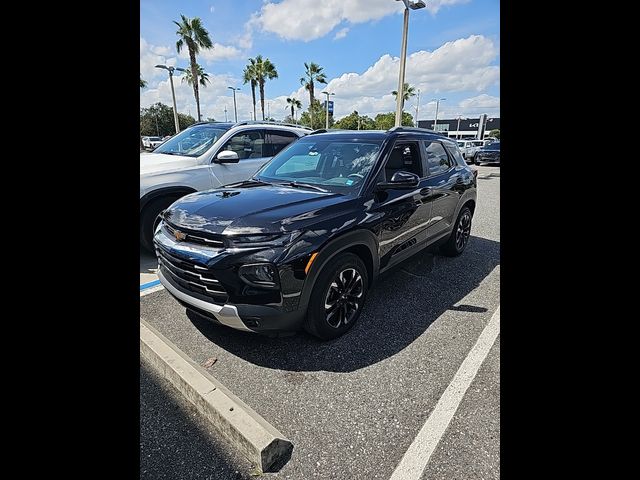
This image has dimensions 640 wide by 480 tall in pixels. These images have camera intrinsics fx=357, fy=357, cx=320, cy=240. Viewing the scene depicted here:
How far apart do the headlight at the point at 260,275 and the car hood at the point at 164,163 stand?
315 cm

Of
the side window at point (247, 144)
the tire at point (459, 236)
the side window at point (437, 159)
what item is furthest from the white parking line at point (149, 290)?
the tire at point (459, 236)

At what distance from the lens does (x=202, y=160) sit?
5.34 metres

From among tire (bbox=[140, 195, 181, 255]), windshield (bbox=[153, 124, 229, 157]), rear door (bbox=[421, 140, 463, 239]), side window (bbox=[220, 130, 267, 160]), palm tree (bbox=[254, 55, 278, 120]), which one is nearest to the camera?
rear door (bbox=[421, 140, 463, 239])

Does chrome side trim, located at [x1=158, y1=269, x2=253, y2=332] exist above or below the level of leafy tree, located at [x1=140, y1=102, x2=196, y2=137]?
below

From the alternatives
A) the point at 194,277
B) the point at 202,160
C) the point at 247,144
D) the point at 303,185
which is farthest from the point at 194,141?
the point at 194,277

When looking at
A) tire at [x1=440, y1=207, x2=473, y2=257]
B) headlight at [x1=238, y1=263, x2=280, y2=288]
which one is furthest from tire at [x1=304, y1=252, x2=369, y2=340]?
tire at [x1=440, y1=207, x2=473, y2=257]

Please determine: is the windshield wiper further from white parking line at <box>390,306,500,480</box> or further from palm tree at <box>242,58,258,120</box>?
palm tree at <box>242,58,258,120</box>

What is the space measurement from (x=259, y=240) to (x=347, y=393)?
122 cm

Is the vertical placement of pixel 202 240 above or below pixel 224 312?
above

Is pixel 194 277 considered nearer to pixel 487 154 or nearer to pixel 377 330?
pixel 377 330

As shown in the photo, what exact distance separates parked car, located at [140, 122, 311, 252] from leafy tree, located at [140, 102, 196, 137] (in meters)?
56.3

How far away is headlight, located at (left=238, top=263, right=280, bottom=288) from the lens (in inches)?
96.5
